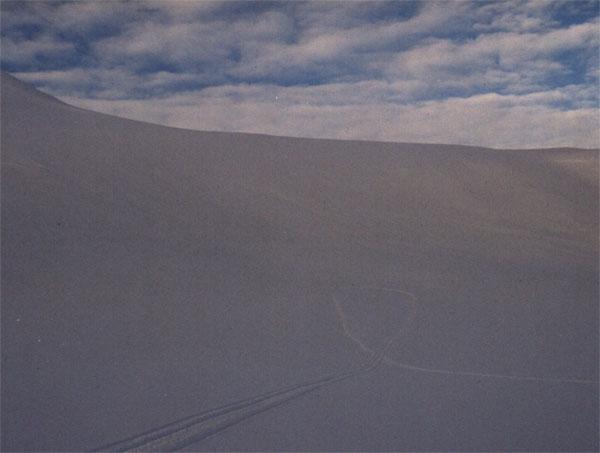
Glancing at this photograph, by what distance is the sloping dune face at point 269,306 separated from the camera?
639 centimetres

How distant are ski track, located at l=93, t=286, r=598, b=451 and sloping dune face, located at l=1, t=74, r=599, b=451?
31 millimetres

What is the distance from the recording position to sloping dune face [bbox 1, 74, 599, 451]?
21.0 ft

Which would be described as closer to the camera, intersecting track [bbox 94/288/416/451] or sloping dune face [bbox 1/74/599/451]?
intersecting track [bbox 94/288/416/451]

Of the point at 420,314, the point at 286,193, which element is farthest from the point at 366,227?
the point at 420,314

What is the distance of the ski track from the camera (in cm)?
550

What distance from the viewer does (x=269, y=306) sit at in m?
11.8

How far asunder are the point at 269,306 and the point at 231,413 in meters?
5.27

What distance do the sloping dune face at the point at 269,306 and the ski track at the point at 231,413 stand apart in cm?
3

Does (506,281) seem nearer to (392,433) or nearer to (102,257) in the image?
(102,257)

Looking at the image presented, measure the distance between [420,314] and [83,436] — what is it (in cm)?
829

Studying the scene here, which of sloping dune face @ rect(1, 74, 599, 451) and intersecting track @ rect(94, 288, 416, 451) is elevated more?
sloping dune face @ rect(1, 74, 599, 451)

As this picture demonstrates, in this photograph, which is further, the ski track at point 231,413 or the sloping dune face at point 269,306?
the sloping dune face at point 269,306

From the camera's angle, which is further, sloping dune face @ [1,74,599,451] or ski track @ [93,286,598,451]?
sloping dune face @ [1,74,599,451]

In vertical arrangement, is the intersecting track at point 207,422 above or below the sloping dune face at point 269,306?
below
